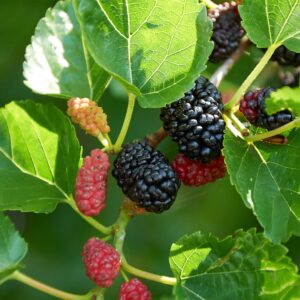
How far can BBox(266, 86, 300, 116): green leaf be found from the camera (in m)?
1.21

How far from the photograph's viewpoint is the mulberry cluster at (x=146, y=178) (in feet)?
4.37

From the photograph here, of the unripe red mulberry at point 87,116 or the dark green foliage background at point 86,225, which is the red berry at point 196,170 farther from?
the dark green foliage background at point 86,225

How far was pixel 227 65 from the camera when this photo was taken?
1.67m

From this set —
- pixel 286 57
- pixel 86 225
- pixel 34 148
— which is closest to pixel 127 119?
pixel 34 148

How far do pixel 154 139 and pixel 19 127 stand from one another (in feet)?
0.84

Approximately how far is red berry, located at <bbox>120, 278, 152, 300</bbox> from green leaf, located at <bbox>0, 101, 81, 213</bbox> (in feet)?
0.75

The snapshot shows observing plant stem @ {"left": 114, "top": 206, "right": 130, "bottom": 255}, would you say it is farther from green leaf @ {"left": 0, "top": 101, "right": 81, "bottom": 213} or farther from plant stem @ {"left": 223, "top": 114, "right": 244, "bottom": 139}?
plant stem @ {"left": 223, "top": 114, "right": 244, "bottom": 139}

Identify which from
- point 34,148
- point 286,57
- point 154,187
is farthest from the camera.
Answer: point 286,57

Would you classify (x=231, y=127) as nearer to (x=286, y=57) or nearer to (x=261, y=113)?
(x=261, y=113)

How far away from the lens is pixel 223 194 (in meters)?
2.45

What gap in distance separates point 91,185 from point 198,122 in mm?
217

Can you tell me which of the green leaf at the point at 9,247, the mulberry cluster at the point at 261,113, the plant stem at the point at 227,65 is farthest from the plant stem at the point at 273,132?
the green leaf at the point at 9,247

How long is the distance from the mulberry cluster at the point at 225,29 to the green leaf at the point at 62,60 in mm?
254

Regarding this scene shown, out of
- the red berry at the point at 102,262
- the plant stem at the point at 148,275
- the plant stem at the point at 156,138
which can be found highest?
the plant stem at the point at 156,138
